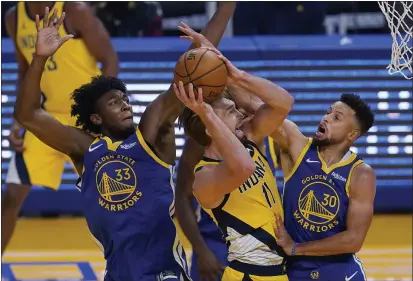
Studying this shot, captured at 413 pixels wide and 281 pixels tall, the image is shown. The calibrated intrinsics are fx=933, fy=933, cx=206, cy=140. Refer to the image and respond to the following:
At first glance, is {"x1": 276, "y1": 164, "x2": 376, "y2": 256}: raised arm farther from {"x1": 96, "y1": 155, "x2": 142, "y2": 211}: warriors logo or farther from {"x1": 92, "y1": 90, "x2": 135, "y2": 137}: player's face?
{"x1": 92, "y1": 90, "x2": 135, "y2": 137}: player's face

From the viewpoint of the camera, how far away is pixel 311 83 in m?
9.71

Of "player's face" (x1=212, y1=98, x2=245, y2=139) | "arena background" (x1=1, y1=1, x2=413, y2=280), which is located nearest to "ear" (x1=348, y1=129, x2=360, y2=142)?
"player's face" (x1=212, y1=98, x2=245, y2=139)

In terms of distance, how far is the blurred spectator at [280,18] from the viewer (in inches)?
400

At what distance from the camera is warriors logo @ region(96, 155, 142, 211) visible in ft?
16.6

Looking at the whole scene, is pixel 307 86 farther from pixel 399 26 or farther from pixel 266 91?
pixel 266 91

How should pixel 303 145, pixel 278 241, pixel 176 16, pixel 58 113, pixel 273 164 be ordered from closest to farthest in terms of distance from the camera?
pixel 278 241 < pixel 303 145 < pixel 273 164 < pixel 58 113 < pixel 176 16

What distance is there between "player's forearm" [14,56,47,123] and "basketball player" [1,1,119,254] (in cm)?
185

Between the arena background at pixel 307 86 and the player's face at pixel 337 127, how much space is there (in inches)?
157

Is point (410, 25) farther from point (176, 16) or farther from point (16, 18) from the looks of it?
point (176, 16)

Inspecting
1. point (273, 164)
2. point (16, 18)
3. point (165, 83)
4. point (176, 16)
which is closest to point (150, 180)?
point (273, 164)

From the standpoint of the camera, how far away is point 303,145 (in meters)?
5.49

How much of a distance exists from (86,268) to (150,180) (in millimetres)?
2976

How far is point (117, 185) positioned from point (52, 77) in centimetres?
260

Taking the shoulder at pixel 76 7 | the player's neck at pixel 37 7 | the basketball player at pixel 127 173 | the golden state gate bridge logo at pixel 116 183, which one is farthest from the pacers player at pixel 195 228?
the player's neck at pixel 37 7
